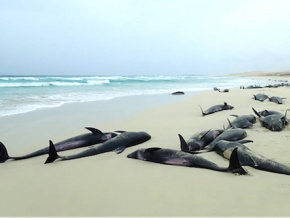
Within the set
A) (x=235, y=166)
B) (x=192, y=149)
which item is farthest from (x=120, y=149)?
(x=235, y=166)

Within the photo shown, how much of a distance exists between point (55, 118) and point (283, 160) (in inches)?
268

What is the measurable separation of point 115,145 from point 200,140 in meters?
1.64

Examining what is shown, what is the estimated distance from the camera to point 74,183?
3445 millimetres

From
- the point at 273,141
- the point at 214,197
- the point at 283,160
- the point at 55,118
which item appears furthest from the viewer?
the point at 55,118

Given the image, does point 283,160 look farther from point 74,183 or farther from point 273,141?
point 74,183

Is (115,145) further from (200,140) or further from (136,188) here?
(136,188)

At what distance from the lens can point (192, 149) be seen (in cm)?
505

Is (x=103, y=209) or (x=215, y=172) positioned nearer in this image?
(x=103, y=209)

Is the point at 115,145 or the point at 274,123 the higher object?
the point at 274,123

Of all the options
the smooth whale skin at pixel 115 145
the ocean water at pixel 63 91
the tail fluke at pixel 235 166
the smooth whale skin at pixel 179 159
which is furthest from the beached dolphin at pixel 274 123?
the ocean water at pixel 63 91

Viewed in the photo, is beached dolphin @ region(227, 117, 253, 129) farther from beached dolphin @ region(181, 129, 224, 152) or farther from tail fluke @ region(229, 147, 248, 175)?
tail fluke @ region(229, 147, 248, 175)

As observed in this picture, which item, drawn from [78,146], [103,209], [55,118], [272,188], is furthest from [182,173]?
[55,118]

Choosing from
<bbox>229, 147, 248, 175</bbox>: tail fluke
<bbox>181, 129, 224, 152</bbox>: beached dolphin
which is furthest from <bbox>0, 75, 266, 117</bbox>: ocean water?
<bbox>229, 147, 248, 175</bbox>: tail fluke

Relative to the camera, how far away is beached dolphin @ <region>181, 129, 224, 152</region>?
5070mm
